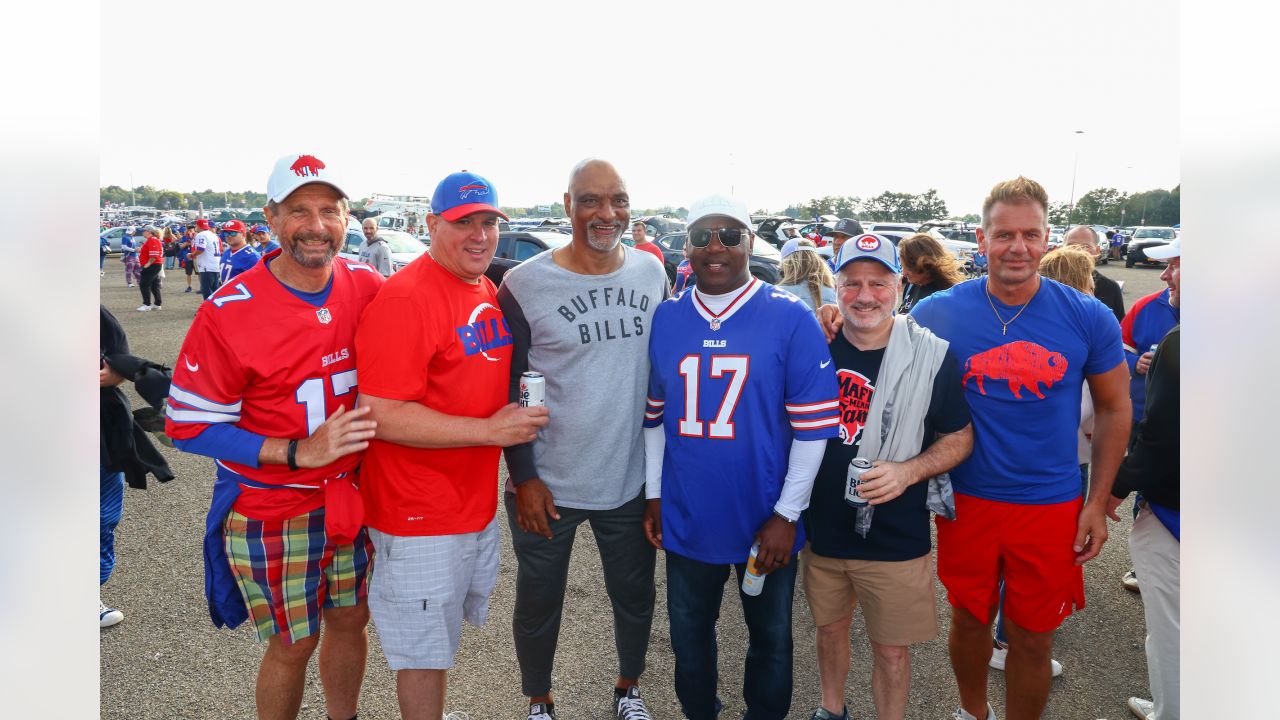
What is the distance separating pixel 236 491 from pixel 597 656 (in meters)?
2.04

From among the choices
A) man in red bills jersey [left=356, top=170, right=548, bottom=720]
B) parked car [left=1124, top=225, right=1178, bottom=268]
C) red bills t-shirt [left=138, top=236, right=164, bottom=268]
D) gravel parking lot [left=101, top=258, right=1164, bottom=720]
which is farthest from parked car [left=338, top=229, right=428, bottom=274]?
parked car [left=1124, top=225, right=1178, bottom=268]

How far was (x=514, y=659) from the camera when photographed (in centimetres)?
374

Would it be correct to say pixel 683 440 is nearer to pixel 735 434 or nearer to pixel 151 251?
pixel 735 434

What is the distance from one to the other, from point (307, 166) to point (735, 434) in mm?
1910

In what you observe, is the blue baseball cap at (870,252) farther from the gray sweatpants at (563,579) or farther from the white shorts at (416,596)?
the white shorts at (416,596)

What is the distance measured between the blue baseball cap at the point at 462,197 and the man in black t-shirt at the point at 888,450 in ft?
4.77

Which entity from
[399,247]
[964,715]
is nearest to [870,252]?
[964,715]

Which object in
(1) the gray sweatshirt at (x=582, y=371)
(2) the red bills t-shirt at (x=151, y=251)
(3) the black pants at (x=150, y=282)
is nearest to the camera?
(1) the gray sweatshirt at (x=582, y=371)

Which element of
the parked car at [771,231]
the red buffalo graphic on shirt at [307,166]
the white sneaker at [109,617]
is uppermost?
the parked car at [771,231]

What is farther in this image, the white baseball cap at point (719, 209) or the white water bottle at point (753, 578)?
the white baseball cap at point (719, 209)

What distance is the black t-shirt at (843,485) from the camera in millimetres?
2770

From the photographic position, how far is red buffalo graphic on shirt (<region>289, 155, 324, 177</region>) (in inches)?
103

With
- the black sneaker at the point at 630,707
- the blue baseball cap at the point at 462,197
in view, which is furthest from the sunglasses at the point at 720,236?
the black sneaker at the point at 630,707
